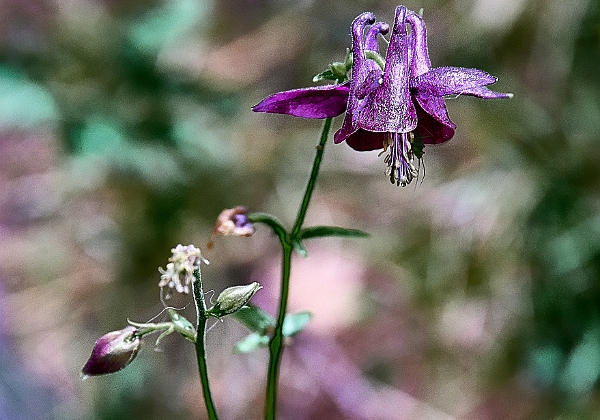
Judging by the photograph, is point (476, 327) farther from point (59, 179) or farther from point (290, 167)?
point (59, 179)

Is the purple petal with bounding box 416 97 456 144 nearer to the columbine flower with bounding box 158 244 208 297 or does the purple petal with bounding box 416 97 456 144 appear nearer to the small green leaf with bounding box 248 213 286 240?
the small green leaf with bounding box 248 213 286 240

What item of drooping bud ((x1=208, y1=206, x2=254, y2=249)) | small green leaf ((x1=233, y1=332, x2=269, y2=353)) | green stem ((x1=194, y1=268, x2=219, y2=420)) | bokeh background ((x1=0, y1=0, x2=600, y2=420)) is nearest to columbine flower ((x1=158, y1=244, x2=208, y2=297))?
green stem ((x1=194, y1=268, x2=219, y2=420))

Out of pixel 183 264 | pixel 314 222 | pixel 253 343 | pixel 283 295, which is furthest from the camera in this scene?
pixel 314 222

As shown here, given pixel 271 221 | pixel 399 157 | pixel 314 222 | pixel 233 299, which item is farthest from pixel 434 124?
pixel 314 222

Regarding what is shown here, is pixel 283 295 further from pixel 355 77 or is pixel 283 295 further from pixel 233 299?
pixel 355 77

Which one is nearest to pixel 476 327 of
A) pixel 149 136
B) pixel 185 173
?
pixel 185 173

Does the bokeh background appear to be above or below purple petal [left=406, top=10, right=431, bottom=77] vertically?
above
